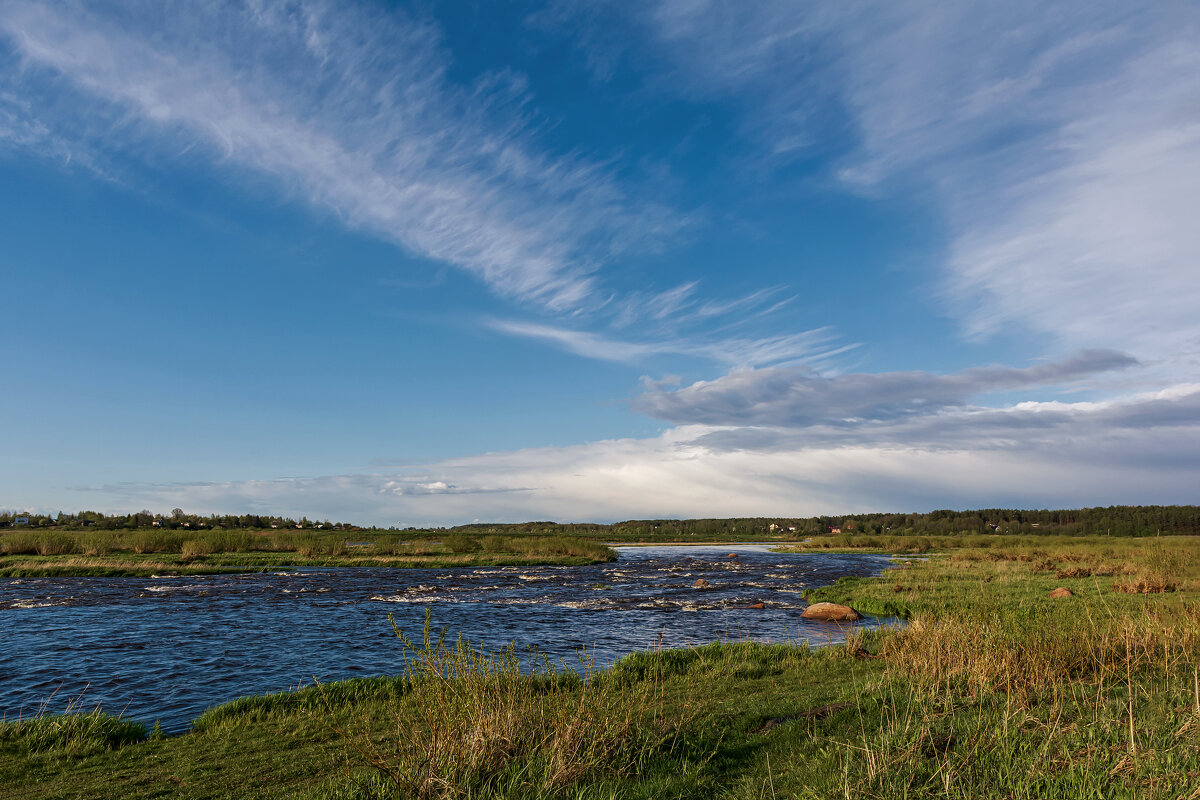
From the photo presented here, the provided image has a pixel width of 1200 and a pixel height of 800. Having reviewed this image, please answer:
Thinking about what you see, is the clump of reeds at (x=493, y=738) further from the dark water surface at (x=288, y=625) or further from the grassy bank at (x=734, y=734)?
the dark water surface at (x=288, y=625)

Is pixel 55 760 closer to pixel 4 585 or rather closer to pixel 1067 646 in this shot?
pixel 1067 646

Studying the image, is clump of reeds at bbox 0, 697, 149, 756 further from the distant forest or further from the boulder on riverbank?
the distant forest

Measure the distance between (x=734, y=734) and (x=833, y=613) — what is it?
70.6 ft

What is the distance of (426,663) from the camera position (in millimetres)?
8305

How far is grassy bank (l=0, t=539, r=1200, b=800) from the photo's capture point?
6.84 m

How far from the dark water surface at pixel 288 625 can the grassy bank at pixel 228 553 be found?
4.73 m

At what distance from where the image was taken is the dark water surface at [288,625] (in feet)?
58.6

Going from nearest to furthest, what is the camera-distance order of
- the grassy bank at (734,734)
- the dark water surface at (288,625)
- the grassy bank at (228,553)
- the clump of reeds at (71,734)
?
the grassy bank at (734,734) < the clump of reeds at (71,734) < the dark water surface at (288,625) < the grassy bank at (228,553)

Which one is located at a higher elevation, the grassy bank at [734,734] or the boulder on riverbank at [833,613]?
the grassy bank at [734,734]

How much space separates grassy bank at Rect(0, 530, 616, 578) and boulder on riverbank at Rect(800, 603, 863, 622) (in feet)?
125

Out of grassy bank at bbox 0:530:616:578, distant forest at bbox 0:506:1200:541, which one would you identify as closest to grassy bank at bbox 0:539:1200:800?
grassy bank at bbox 0:530:616:578

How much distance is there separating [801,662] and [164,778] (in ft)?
47.9

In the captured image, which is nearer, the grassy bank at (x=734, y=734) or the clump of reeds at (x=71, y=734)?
the grassy bank at (x=734, y=734)

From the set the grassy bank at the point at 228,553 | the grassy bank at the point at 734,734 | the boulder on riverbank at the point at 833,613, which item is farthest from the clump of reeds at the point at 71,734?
the grassy bank at the point at 228,553
